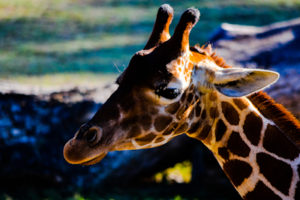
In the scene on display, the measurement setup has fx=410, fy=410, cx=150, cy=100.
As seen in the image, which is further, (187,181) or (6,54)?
(6,54)

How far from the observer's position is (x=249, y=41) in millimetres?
5762

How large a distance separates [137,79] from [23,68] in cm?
A: 609

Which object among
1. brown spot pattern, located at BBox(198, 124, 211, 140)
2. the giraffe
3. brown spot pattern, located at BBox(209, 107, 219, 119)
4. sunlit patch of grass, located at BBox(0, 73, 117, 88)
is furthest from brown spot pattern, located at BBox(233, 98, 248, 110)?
sunlit patch of grass, located at BBox(0, 73, 117, 88)

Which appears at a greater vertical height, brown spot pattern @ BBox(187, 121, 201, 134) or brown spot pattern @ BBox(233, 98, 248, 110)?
brown spot pattern @ BBox(233, 98, 248, 110)

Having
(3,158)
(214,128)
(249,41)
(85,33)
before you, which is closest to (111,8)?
(85,33)

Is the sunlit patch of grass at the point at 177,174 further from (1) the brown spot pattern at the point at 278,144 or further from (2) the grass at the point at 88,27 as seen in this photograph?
(1) the brown spot pattern at the point at 278,144

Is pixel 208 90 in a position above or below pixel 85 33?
above

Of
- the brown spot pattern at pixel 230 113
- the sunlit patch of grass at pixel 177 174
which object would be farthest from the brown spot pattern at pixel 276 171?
the sunlit patch of grass at pixel 177 174

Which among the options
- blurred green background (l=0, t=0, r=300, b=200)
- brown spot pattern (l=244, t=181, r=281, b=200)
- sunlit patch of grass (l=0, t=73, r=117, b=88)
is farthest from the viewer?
blurred green background (l=0, t=0, r=300, b=200)

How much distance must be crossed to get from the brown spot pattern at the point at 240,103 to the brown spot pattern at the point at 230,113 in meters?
0.04

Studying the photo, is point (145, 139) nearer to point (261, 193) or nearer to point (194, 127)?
point (194, 127)

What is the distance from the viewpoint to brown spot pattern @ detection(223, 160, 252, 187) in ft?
8.71

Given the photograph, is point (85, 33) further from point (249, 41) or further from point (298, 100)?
point (298, 100)

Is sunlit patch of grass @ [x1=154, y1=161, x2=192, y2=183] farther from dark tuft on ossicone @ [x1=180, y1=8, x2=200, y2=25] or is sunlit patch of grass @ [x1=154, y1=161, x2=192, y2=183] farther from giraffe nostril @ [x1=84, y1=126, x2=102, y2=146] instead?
dark tuft on ossicone @ [x1=180, y1=8, x2=200, y2=25]
